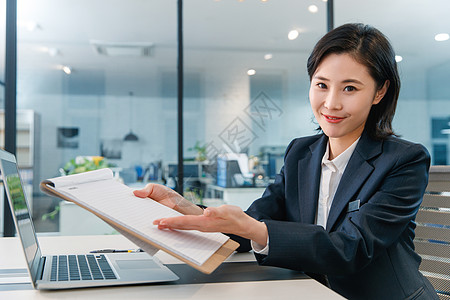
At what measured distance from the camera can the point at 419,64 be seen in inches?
147

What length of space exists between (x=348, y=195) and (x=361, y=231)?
17 cm

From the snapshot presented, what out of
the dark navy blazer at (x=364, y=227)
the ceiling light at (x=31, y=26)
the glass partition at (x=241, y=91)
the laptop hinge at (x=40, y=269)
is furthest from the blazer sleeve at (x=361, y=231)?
the ceiling light at (x=31, y=26)

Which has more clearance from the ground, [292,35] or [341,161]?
[292,35]

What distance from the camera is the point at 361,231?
93 cm

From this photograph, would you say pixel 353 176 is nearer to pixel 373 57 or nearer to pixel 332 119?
pixel 332 119

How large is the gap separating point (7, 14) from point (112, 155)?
1.34m

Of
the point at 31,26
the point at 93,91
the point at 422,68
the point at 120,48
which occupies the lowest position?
the point at 93,91

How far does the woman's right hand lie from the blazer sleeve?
21 centimetres

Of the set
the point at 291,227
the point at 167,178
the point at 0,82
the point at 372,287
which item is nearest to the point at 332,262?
the point at 291,227

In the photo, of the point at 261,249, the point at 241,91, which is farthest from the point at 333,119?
the point at 241,91

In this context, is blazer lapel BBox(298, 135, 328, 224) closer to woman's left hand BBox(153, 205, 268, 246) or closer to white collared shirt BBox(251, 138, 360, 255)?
white collared shirt BBox(251, 138, 360, 255)

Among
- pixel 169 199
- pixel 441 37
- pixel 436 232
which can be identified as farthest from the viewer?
pixel 441 37

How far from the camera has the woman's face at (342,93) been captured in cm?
109

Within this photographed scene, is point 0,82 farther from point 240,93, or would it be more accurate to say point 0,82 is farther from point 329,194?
point 329,194
